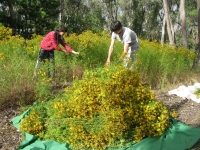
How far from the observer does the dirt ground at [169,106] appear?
3.96 meters

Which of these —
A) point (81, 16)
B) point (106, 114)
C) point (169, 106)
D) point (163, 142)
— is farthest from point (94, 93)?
point (81, 16)

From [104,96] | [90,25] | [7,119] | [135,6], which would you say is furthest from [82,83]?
[135,6]

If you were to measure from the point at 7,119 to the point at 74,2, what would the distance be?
33.4m

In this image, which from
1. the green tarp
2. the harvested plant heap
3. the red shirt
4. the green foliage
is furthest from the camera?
the green foliage

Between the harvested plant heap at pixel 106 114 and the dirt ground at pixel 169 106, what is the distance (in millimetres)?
336

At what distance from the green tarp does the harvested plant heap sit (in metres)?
0.08

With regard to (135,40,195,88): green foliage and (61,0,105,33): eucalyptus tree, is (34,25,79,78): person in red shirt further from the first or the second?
(61,0,105,33): eucalyptus tree

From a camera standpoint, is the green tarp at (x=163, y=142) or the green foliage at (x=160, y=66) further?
the green foliage at (x=160, y=66)

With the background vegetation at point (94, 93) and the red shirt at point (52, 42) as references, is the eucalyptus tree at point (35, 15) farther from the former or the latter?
the red shirt at point (52, 42)

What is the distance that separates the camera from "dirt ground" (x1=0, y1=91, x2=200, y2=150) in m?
3.96

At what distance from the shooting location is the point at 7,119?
4.62 meters

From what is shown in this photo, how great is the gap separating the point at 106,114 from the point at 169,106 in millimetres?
2164

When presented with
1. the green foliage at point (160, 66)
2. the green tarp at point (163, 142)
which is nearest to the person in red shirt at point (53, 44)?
the green foliage at point (160, 66)

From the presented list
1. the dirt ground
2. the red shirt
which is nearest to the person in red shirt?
the red shirt
